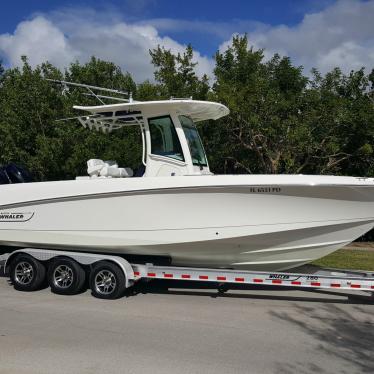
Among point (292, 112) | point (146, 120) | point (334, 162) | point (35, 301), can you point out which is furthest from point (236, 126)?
point (35, 301)

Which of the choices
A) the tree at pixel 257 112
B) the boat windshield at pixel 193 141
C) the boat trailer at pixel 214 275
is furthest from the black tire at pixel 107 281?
the tree at pixel 257 112

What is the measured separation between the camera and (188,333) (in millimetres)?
6059

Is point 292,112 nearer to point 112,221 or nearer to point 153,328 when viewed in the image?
point 112,221

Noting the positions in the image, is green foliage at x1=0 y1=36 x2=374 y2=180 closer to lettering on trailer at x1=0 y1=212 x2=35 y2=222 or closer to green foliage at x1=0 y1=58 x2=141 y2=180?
green foliage at x1=0 y1=58 x2=141 y2=180

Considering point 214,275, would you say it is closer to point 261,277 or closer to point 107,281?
point 261,277

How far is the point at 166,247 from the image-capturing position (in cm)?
784

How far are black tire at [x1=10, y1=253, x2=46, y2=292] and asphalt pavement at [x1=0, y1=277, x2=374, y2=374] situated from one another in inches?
7.0

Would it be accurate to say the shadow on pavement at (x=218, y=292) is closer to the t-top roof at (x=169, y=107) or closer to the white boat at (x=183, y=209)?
the white boat at (x=183, y=209)

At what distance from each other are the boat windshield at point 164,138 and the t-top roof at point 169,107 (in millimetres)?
184

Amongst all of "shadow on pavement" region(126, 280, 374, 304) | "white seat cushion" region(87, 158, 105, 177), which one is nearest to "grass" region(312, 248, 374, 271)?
"shadow on pavement" region(126, 280, 374, 304)

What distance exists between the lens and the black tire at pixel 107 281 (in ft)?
25.6

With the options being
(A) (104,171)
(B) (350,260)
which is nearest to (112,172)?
(A) (104,171)

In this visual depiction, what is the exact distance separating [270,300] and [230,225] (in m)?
1.36

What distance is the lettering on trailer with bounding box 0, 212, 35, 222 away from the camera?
8.49m
